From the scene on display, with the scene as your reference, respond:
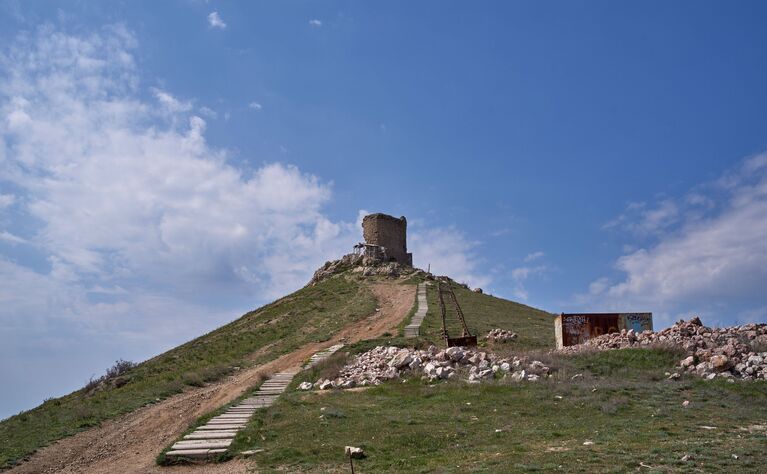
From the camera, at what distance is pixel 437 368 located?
16.1m

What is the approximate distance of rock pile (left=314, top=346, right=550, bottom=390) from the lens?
15.6 meters

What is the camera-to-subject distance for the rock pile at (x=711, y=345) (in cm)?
1473

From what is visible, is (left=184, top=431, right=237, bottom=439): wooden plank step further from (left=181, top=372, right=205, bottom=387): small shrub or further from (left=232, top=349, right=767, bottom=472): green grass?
(left=181, top=372, right=205, bottom=387): small shrub

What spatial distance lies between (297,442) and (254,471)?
1.52 m

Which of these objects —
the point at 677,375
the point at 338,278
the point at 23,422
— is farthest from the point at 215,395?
the point at 338,278

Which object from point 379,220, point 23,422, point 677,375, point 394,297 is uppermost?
point 379,220

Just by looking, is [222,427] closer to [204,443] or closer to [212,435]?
[212,435]

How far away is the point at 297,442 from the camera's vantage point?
10609 millimetres

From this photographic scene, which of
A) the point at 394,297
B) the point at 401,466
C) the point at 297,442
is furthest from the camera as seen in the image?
the point at 394,297

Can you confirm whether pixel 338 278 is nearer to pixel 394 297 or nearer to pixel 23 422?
pixel 394 297

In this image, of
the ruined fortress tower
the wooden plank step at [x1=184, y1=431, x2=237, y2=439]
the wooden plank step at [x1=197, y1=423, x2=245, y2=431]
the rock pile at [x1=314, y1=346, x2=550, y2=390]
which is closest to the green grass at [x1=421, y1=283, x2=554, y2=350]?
the rock pile at [x1=314, y1=346, x2=550, y2=390]

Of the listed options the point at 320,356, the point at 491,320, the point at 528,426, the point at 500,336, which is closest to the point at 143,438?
the point at 528,426

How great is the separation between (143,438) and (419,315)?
2059cm

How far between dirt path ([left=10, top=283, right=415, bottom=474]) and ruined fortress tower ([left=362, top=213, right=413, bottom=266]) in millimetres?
32013
